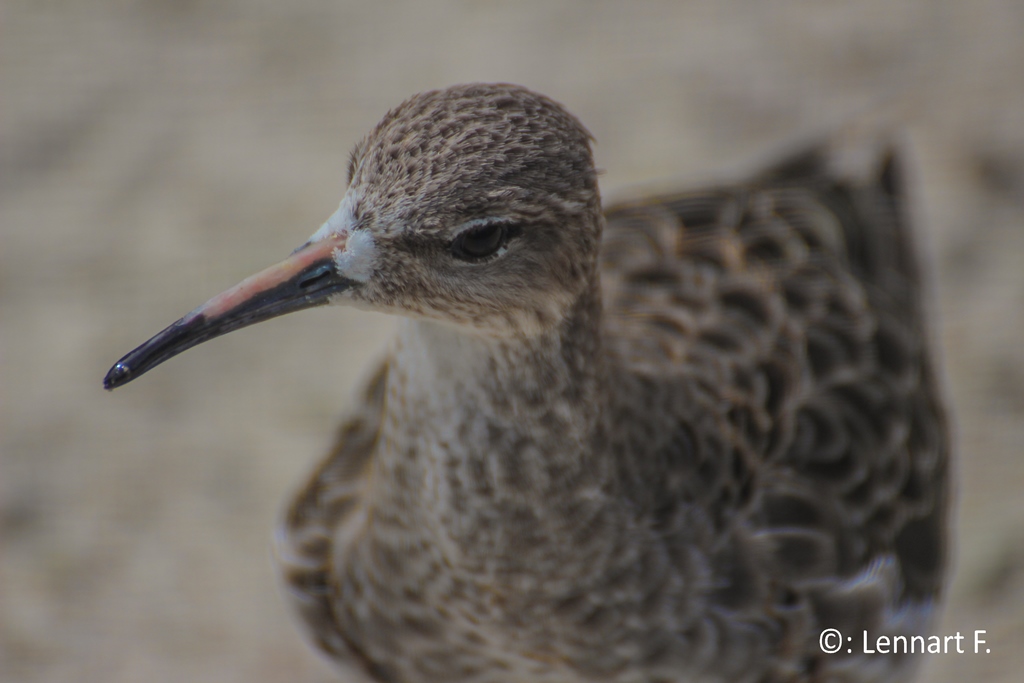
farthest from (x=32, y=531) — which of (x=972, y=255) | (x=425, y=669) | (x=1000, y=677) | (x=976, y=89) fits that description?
(x=976, y=89)

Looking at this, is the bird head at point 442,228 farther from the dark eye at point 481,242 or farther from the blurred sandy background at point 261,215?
the blurred sandy background at point 261,215

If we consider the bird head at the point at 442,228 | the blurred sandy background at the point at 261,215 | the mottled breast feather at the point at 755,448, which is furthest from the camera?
the blurred sandy background at the point at 261,215

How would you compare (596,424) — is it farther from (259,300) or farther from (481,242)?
(259,300)

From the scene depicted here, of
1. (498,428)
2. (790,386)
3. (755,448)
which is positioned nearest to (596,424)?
(498,428)

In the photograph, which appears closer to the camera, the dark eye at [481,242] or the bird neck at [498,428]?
the dark eye at [481,242]

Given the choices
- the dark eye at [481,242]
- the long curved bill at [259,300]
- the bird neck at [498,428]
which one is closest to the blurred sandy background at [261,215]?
the bird neck at [498,428]

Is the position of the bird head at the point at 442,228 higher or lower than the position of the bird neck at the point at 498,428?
higher

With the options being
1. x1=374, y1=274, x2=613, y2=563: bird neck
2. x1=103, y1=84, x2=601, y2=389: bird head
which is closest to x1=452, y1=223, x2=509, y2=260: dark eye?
x1=103, y1=84, x2=601, y2=389: bird head

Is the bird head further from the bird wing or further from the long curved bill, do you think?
the bird wing
